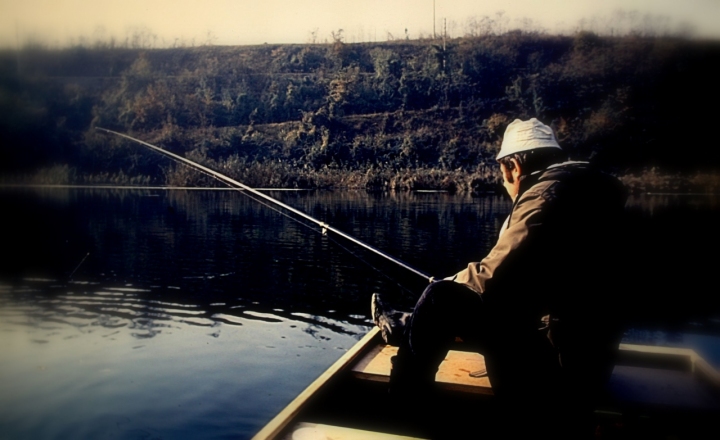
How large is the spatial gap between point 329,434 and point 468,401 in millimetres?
739

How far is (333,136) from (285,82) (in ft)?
23.3

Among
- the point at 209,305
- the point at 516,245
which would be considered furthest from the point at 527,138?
the point at 209,305

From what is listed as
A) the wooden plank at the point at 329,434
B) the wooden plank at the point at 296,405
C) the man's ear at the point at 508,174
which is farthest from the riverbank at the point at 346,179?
the wooden plank at the point at 329,434

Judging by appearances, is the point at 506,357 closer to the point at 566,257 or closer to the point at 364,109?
the point at 566,257

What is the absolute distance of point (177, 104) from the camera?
36125mm

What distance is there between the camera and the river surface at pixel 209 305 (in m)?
4.09

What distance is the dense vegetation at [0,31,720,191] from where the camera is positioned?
2716 centimetres

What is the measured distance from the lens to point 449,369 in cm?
281

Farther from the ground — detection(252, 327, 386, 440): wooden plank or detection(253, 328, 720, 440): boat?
detection(252, 327, 386, 440): wooden plank

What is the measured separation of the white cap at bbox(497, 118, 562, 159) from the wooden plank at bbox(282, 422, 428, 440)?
3.38 feet

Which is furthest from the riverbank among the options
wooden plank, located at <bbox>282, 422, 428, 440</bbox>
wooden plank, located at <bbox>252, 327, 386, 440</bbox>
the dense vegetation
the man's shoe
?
wooden plank, located at <bbox>282, 422, 428, 440</bbox>

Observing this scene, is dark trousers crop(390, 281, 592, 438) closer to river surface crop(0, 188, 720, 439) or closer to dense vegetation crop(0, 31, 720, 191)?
river surface crop(0, 188, 720, 439)

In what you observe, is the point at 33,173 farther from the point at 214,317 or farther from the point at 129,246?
the point at 214,317

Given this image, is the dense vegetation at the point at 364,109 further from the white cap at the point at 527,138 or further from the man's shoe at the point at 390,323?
the white cap at the point at 527,138
